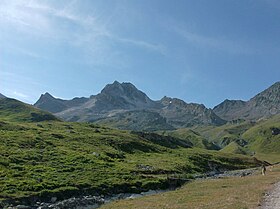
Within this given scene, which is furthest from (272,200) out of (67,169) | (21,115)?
(21,115)

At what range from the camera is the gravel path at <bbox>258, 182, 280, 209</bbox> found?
35706mm

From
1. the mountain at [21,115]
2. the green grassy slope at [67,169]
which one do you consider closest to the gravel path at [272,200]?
the green grassy slope at [67,169]

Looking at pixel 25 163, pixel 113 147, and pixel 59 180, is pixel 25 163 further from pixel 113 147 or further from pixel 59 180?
pixel 113 147

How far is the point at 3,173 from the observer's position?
5288 centimetres

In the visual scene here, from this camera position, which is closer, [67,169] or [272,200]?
[272,200]

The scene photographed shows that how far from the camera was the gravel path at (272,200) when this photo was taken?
35706 mm

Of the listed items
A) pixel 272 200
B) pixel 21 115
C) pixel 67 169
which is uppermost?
pixel 21 115

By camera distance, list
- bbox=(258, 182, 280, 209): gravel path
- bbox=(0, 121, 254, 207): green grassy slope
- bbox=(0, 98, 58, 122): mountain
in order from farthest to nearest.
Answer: bbox=(0, 98, 58, 122): mountain, bbox=(0, 121, 254, 207): green grassy slope, bbox=(258, 182, 280, 209): gravel path

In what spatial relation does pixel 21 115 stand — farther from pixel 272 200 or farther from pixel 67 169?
pixel 272 200

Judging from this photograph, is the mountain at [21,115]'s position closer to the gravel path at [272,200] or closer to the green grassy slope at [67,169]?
the green grassy slope at [67,169]

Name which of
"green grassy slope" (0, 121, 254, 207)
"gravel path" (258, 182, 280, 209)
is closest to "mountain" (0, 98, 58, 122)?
"green grassy slope" (0, 121, 254, 207)

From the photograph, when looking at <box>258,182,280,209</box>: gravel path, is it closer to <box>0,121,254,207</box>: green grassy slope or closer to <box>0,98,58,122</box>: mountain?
<box>0,121,254,207</box>: green grassy slope

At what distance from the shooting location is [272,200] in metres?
39.6

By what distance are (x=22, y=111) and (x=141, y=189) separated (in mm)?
148855
